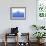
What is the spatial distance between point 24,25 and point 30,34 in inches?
19.8

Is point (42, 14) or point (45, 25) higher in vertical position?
point (42, 14)

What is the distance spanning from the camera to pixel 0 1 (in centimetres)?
755

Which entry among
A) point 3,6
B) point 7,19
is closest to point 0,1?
point 3,6

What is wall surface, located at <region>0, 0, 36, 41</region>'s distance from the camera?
7.59 metres

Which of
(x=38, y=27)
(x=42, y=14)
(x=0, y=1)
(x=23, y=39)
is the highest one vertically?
(x=0, y=1)

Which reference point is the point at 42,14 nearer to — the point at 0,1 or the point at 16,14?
the point at 16,14

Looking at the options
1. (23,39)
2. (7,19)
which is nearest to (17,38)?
(23,39)

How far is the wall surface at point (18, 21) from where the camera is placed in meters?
7.59

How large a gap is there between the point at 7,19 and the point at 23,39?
3.91 ft

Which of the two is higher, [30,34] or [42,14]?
[42,14]

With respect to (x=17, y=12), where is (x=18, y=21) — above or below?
below

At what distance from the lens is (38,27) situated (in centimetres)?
767

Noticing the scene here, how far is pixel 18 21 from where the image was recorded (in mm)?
7656

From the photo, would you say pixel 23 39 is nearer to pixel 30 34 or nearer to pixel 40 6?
pixel 30 34
